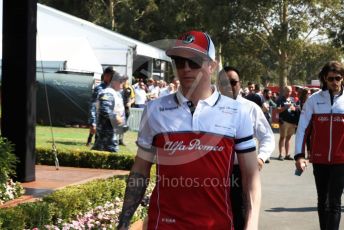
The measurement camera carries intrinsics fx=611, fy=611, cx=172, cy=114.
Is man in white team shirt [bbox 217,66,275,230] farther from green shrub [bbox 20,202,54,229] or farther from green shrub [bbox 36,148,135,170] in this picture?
green shrub [bbox 36,148,135,170]

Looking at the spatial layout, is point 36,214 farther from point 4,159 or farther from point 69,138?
point 69,138

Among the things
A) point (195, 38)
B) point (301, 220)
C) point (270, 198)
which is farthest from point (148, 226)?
point (270, 198)

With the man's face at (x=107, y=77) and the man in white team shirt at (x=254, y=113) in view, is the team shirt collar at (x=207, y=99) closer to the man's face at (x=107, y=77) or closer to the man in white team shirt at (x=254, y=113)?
the man in white team shirt at (x=254, y=113)

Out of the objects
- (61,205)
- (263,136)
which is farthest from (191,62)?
(61,205)

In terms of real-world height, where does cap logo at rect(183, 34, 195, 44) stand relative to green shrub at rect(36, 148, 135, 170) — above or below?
above

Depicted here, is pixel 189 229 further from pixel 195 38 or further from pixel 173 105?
pixel 195 38

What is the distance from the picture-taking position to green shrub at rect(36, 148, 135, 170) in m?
10.5

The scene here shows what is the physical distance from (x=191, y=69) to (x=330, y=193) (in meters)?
3.83

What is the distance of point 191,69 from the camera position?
3.07 m

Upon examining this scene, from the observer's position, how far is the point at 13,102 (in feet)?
28.1

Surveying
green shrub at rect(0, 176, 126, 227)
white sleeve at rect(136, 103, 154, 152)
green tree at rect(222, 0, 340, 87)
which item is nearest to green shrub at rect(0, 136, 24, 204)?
green shrub at rect(0, 176, 126, 227)

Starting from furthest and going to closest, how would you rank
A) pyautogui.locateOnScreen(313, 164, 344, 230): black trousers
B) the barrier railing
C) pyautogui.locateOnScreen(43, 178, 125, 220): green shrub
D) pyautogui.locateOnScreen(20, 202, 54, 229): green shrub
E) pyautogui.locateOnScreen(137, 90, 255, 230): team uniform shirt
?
the barrier railing, pyautogui.locateOnScreen(313, 164, 344, 230): black trousers, pyautogui.locateOnScreen(43, 178, 125, 220): green shrub, pyautogui.locateOnScreen(20, 202, 54, 229): green shrub, pyautogui.locateOnScreen(137, 90, 255, 230): team uniform shirt

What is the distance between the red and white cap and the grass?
11.8 meters

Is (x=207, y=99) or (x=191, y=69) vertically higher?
(x=191, y=69)
